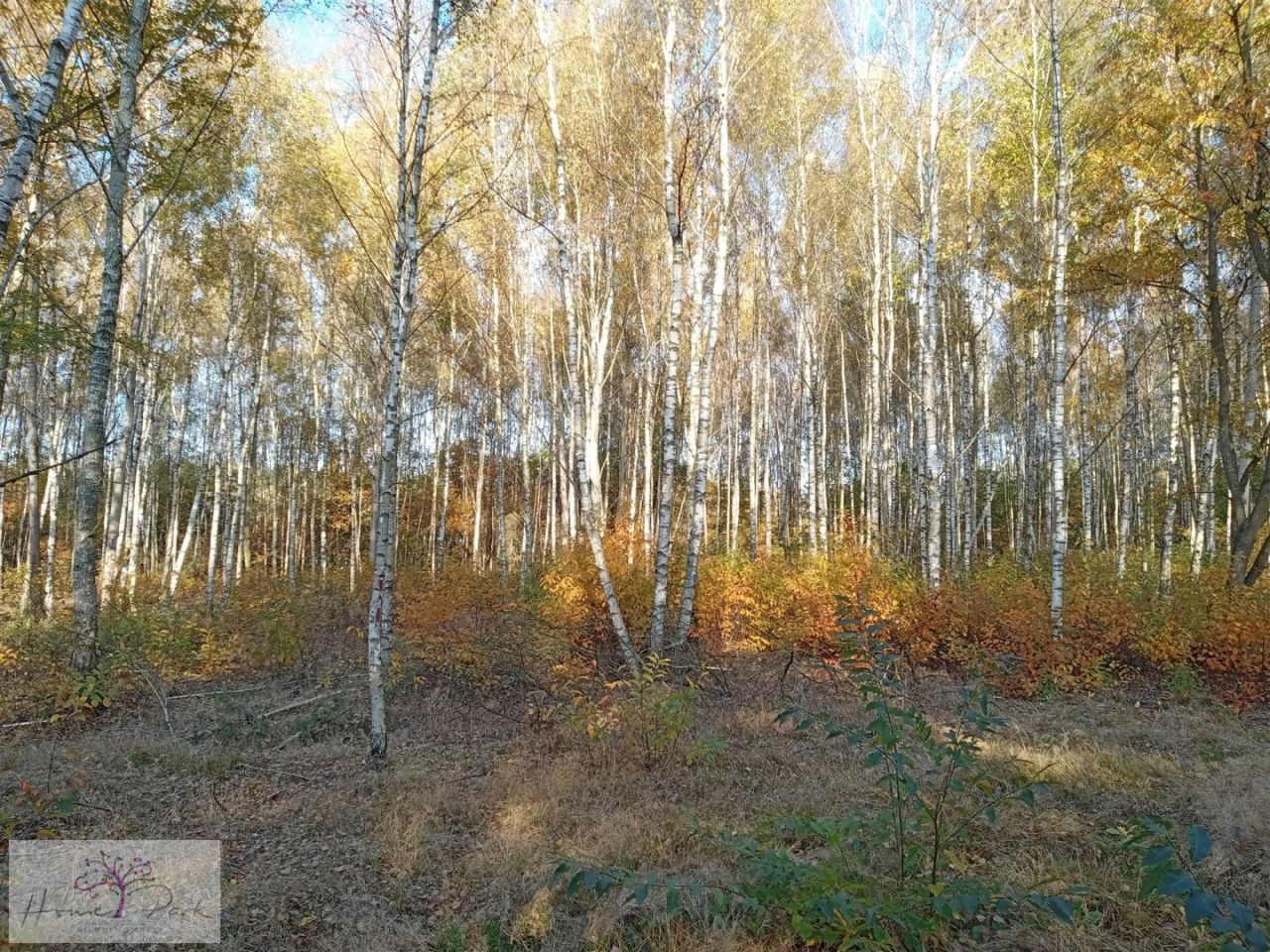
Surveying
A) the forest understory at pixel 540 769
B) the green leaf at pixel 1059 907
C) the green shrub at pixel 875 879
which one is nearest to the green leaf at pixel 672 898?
the green shrub at pixel 875 879

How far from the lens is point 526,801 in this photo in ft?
14.8

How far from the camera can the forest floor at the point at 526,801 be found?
3.11 metres

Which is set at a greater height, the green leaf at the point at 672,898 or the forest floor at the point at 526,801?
the green leaf at the point at 672,898

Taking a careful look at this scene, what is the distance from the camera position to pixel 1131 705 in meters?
6.59

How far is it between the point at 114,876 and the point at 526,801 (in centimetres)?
240

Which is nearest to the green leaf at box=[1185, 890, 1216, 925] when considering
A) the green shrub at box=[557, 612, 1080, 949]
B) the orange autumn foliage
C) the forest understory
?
the green shrub at box=[557, 612, 1080, 949]

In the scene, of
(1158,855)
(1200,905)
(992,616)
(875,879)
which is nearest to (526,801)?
(875,879)

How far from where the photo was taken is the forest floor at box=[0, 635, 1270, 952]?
3107 millimetres

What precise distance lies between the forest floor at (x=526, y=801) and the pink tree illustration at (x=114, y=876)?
0.44 metres

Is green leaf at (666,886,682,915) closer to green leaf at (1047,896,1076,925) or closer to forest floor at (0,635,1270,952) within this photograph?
forest floor at (0,635,1270,952)

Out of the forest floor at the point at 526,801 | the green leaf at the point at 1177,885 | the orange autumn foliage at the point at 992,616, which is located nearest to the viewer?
the green leaf at the point at 1177,885

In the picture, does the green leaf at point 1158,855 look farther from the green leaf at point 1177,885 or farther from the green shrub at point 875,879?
the green shrub at point 875,879

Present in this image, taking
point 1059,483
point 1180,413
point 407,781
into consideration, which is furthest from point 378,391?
point 1180,413

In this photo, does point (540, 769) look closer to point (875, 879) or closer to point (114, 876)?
point (114, 876)
